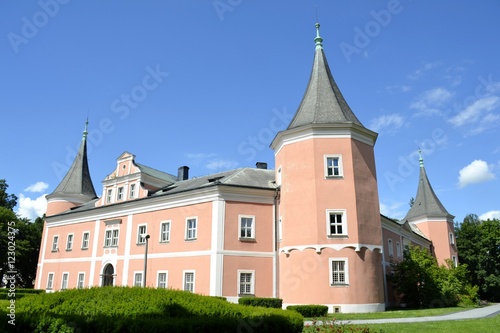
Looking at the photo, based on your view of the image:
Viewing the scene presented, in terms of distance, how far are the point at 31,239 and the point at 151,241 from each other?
29.0 meters

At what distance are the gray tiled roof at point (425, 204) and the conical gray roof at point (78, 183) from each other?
37207 millimetres

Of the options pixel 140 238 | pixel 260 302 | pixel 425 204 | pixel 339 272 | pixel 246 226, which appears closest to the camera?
pixel 260 302

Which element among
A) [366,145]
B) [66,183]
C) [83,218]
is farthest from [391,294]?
[66,183]

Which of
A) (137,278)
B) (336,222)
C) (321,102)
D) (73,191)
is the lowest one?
(137,278)

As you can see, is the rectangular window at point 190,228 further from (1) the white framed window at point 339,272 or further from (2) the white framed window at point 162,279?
(1) the white framed window at point 339,272

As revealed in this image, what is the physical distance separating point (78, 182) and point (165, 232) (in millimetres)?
18769

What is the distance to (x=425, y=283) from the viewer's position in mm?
25031

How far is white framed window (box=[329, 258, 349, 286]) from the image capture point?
20.8m

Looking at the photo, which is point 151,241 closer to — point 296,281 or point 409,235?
point 296,281

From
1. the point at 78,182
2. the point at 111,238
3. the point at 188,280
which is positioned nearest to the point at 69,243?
the point at 111,238

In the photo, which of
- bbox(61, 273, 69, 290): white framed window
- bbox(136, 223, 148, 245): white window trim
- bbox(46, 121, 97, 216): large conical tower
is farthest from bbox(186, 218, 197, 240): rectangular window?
bbox(46, 121, 97, 216): large conical tower

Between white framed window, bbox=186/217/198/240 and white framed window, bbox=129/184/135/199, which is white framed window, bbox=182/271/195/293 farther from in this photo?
white framed window, bbox=129/184/135/199

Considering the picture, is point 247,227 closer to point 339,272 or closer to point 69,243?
point 339,272

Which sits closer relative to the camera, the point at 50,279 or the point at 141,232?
A: the point at 141,232
